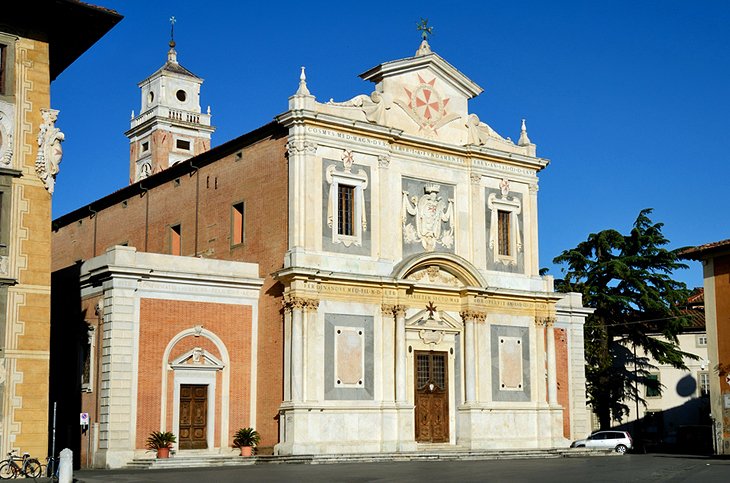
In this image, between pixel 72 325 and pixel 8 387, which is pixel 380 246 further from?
pixel 8 387

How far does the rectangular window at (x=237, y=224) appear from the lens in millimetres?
37688

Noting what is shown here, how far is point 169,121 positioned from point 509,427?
35828 mm

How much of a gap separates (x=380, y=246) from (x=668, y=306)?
24815mm

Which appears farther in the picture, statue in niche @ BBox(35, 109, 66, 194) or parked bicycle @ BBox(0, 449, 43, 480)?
statue in niche @ BBox(35, 109, 66, 194)

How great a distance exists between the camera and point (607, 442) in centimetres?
4375

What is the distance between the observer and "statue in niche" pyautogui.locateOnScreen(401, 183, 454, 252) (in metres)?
37.7

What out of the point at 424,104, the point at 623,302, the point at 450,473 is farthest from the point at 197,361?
the point at 623,302

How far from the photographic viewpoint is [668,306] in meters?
55.3

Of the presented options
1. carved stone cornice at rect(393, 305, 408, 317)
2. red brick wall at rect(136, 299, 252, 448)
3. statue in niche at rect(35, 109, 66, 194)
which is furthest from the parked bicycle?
carved stone cornice at rect(393, 305, 408, 317)

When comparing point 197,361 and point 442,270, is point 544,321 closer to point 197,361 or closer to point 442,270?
point 442,270

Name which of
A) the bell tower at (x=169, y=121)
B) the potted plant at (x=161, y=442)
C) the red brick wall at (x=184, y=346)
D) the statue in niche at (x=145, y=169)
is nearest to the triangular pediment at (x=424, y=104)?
the red brick wall at (x=184, y=346)

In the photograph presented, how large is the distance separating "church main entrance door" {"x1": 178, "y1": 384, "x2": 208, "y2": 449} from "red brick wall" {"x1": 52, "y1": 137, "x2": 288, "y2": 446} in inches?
81.2

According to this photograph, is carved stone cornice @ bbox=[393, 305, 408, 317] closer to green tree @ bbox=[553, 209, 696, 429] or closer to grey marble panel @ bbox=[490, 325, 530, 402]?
grey marble panel @ bbox=[490, 325, 530, 402]

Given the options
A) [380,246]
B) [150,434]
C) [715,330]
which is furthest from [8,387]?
[715,330]
